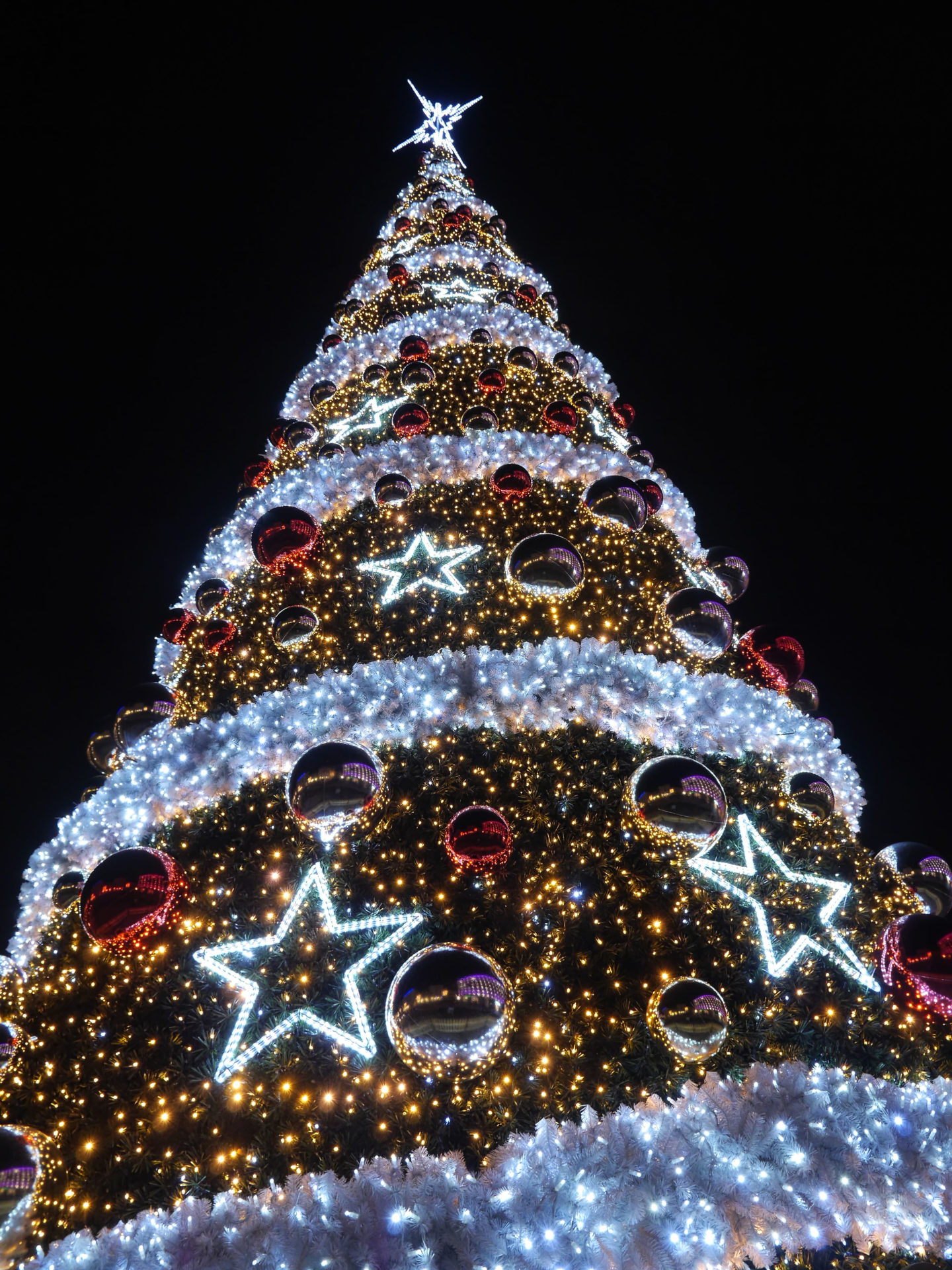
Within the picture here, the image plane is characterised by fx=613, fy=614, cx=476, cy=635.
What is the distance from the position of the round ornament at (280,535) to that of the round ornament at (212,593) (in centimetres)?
66

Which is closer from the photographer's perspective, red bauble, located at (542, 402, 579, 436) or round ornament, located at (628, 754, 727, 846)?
round ornament, located at (628, 754, 727, 846)

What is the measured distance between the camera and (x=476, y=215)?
632 cm

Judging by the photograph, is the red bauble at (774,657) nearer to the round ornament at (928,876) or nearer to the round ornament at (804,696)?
the round ornament at (804,696)

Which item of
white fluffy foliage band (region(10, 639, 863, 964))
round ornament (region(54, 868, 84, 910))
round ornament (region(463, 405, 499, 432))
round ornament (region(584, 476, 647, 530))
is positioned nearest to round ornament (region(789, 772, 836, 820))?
white fluffy foliage band (region(10, 639, 863, 964))

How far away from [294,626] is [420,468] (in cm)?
119

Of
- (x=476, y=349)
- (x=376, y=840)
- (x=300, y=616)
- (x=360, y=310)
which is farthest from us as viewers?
(x=360, y=310)

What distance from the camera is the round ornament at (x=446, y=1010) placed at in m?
1.58

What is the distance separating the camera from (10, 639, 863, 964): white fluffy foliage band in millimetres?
2531

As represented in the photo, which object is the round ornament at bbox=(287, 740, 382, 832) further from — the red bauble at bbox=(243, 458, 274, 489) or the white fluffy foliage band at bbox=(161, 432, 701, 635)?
the red bauble at bbox=(243, 458, 274, 489)

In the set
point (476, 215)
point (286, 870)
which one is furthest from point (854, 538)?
point (286, 870)

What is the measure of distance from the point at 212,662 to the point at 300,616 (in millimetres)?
753

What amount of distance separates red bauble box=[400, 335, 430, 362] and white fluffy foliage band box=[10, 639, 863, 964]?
2.66 meters

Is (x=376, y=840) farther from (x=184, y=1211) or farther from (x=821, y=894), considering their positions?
(x=821, y=894)

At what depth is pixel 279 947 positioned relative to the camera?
2.14 meters
